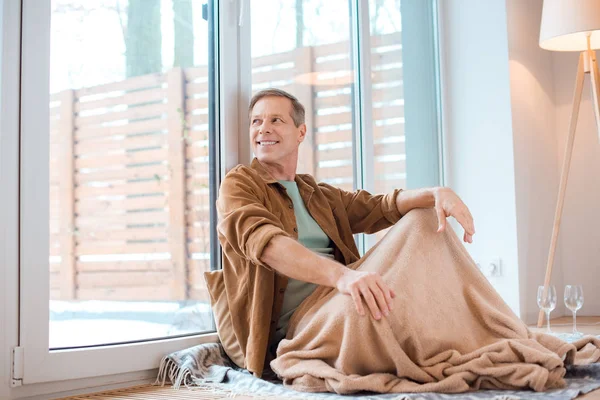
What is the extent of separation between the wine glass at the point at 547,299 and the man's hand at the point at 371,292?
1511mm

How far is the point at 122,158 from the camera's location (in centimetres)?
225

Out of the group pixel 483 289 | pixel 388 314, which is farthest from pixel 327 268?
pixel 483 289

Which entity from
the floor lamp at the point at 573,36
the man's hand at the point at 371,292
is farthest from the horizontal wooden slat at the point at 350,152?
the man's hand at the point at 371,292

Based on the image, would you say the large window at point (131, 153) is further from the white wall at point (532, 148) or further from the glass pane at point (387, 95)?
the white wall at point (532, 148)

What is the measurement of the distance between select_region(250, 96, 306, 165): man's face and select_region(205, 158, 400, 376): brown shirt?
0.07 meters

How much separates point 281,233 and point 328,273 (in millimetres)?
172

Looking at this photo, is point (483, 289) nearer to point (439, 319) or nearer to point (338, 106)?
point (439, 319)

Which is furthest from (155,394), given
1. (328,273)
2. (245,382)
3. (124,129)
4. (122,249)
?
(124,129)

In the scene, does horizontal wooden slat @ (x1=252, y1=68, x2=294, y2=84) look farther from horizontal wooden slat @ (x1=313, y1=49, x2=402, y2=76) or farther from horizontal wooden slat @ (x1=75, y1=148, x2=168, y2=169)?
horizontal wooden slat @ (x1=75, y1=148, x2=168, y2=169)

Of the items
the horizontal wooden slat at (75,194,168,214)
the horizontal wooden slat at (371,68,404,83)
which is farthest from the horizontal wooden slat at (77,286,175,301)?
the horizontal wooden slat at (371,68,404,83)

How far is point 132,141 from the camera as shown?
2.30 meters

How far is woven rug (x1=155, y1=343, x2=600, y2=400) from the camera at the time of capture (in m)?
1.68

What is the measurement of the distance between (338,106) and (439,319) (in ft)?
5.14

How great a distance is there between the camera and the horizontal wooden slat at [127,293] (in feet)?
6.93
